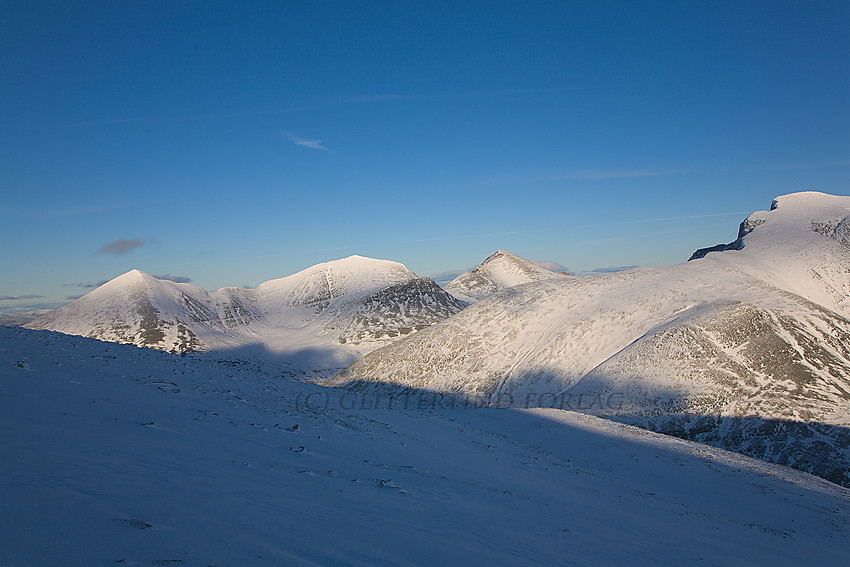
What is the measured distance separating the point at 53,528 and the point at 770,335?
65865 mm

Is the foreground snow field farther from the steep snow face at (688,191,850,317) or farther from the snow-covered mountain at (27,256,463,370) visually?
the snow-covered mountain at (27,256,463,370)

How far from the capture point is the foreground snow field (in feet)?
16.1

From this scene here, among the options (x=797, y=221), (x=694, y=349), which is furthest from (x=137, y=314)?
(x=797, y=221)

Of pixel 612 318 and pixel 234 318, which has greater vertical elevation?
pixel 612 318

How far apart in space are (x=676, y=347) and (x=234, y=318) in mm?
170873

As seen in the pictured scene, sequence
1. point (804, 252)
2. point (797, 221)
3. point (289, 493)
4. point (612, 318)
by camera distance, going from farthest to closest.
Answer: point (797, 221) < point (804, 252) < point (612, 318) < point (289, 493)

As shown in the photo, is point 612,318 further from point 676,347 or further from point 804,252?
point 804,252

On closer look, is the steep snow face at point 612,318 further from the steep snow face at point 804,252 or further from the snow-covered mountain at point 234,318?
the snow-covered mountain at point 234,318

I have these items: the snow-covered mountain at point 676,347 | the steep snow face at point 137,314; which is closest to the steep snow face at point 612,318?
the snow-covered mountain at point 676,347

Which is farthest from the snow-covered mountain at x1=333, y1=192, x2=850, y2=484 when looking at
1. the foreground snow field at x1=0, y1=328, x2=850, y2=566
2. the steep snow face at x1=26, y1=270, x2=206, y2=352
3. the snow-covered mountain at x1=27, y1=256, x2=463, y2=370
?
the steep snow face at x1=26, y1=270, x2=206, y2=352

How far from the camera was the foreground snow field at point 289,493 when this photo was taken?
16.1ft

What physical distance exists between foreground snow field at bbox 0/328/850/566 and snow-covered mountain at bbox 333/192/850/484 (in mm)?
26210

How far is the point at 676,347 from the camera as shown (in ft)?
175

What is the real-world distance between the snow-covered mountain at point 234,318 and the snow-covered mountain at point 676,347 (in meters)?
67.2
